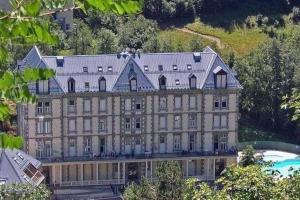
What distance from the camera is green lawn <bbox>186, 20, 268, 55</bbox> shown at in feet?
246

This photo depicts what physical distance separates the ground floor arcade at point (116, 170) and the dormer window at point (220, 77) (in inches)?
184

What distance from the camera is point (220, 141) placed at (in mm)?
51656

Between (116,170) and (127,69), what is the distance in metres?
6.32

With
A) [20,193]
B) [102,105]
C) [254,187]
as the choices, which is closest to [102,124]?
[102,105]

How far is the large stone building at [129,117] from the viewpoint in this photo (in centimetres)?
4891

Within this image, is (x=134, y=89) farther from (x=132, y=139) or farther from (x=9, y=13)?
(x=9, y=13)

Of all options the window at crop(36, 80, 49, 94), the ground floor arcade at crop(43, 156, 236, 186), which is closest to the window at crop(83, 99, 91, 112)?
the window at crop(36, 80, 49, 94)

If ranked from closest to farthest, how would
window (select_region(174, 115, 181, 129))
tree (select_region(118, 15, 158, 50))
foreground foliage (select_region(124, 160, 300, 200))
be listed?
foreground foliage (select_region(124, 160, 300, 200))
window (select_region(174, 115, 181, 129))
tree (select_region(118, 15, 158, 50))

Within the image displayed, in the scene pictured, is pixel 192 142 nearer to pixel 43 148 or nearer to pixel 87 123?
pixel 87 123

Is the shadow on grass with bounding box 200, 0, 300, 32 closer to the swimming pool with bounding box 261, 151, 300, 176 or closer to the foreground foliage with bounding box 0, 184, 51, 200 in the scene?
the swimming pool with bounding box 261, 151, 300, 176

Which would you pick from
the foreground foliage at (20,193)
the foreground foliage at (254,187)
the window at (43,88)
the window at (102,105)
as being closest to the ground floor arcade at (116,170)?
the window at (102,105)

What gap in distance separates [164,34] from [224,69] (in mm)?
24608

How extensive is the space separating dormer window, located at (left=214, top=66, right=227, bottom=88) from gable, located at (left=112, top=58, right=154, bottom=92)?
4093 mm

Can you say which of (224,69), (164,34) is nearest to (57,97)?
(224,69)
